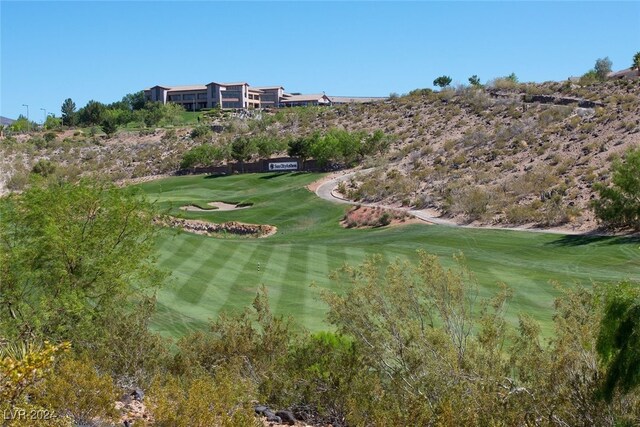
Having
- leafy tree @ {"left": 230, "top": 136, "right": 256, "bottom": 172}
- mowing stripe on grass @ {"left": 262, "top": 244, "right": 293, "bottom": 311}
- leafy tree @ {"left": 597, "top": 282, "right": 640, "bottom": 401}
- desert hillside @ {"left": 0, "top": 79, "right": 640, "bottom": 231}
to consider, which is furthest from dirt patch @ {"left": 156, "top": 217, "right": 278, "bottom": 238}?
leafy tree @ {"left": 597, "top": 282, "right": 640, "bottom": 401}

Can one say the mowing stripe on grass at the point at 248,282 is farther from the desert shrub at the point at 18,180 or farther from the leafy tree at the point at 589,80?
→ the leafy tree at the point at 589,80

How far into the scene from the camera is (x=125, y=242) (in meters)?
22.0

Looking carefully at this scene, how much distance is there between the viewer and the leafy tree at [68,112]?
157m

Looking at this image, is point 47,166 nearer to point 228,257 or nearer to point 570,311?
point 228,257

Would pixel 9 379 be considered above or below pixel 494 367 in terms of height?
above

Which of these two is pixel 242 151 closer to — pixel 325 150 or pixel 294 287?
pixel 325 150

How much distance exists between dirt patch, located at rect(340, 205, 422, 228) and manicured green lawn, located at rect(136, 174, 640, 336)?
1.27m

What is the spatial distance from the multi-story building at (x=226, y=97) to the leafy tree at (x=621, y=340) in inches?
6721

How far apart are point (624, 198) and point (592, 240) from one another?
131 inches

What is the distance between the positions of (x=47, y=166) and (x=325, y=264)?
194 feet

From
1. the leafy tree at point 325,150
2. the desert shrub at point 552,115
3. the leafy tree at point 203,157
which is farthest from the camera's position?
the leafy tree at point 203,157

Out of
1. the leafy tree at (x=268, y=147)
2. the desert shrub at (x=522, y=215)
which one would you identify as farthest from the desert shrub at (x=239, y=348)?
the leafy tree at (x=268, y=147)

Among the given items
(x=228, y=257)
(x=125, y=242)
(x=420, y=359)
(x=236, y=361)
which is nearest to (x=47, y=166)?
(x=228, y=257)

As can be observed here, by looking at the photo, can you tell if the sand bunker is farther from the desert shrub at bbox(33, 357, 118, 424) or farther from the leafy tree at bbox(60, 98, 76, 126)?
the leafy tree at bbox(60, 98, 76, 126)
